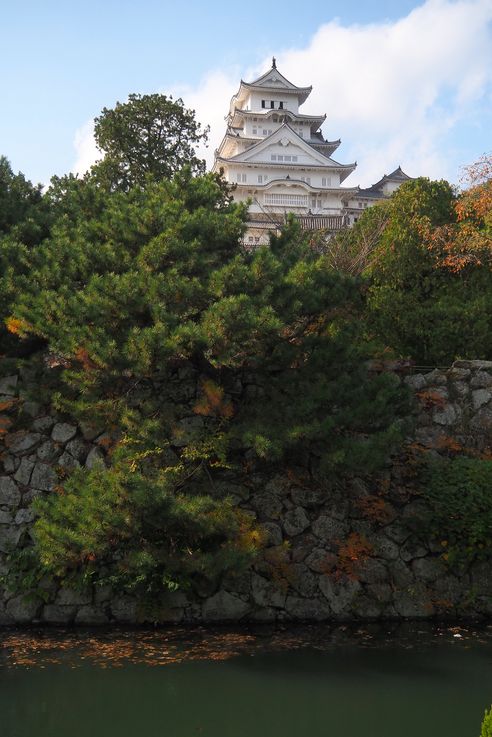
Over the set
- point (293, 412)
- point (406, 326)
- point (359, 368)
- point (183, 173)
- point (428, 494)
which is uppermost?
point (183, 173)

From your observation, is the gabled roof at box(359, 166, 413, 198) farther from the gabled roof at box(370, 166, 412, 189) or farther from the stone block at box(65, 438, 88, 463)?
the stone block at box(65, 438, 88, 463)

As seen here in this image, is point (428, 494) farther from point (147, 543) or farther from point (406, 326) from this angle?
point (147, 543)

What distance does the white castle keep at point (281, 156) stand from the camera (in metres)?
30.4

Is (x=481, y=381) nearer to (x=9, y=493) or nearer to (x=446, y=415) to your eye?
(x=446, y=415)

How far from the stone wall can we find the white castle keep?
21.9m

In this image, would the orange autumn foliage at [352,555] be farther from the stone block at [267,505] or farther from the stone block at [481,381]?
the stone block at [481,381]

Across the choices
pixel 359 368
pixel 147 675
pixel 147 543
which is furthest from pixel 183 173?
pixel 147 675

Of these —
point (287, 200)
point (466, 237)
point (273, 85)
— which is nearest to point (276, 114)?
point (273, 85)

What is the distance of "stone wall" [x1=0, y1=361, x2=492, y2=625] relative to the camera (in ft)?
22.1

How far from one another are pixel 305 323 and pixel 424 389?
6.61ft

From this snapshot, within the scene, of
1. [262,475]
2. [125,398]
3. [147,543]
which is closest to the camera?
[147,543]

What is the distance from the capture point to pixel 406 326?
28.2ft

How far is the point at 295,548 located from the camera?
7047 mm

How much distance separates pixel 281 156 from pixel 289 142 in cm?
72
